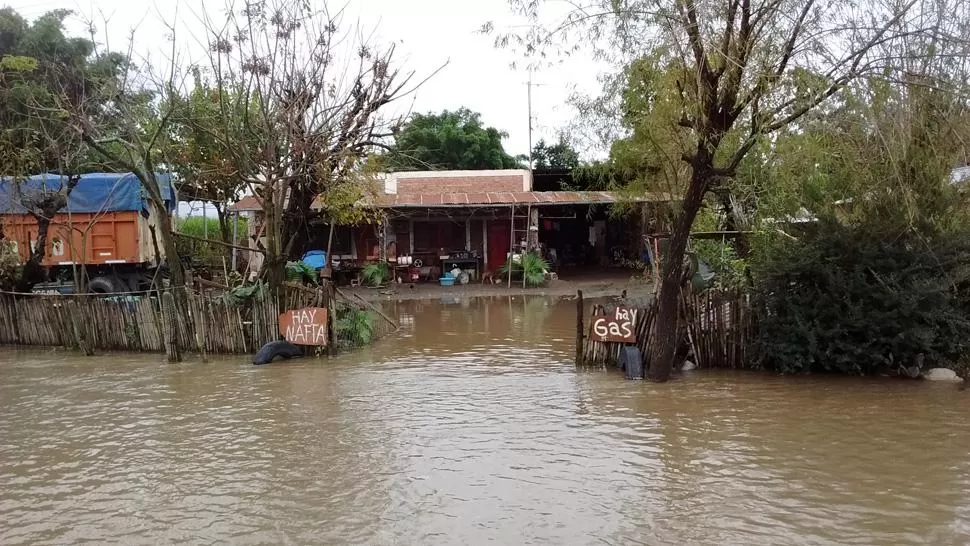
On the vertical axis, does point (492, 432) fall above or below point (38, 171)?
below

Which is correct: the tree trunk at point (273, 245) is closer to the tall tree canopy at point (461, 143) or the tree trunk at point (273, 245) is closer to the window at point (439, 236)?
the window at point (439, 236)

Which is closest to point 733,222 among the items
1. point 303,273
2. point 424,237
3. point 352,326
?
point 352,326

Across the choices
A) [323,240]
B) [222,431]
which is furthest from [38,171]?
[222,431]

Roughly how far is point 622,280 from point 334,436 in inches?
618

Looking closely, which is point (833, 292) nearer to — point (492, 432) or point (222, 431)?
point (492, 432)

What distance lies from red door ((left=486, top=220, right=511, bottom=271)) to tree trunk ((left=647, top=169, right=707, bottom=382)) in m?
14.5

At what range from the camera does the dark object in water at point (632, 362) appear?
8.24m

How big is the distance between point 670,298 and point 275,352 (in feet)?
Answer: 17.5

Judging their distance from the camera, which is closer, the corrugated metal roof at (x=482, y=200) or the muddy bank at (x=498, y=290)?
the muddy bank at (x=498, y=290)

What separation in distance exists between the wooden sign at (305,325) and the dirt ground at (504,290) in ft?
26.7

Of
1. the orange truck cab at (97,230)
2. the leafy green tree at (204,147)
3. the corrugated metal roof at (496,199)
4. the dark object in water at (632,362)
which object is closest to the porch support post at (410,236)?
the corrugated metal roof at (496,199)

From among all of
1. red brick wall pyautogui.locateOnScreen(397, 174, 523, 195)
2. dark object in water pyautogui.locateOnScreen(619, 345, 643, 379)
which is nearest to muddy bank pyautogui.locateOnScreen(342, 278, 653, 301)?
red brick wall pyautogui.locateOnScreen(397, 174, 523, 195)

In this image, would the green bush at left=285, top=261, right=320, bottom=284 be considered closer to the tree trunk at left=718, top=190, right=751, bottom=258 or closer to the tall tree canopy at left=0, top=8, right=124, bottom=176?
the tall tree canopy at left=0, top=8, right=124, bottom=176

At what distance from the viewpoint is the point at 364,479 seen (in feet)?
17.1
